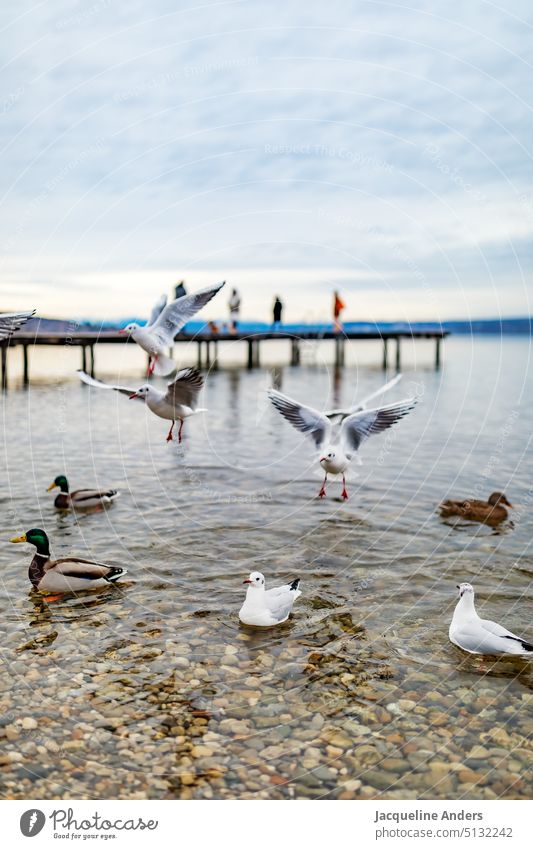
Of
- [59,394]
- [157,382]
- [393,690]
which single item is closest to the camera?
[393,690]

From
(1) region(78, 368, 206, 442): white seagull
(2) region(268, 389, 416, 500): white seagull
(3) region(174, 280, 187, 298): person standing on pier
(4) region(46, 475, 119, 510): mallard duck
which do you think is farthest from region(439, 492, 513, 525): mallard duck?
(1) region(78, 368, 206, 442): white seagull

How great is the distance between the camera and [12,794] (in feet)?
22.4

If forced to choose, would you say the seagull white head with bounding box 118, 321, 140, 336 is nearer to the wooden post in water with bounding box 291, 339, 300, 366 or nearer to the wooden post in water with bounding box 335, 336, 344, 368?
the wooden post in water with bounding box 291, 339, 300, 366

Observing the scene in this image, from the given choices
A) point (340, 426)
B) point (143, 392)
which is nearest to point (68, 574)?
point (143, 392)

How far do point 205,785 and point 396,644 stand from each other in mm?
3600

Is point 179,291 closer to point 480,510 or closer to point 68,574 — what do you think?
point 68,574

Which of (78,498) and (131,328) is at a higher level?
(131,328)

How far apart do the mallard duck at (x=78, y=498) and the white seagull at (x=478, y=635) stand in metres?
8.38

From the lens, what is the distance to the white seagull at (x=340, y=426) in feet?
38.1

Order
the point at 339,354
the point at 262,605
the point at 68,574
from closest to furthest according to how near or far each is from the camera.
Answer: the point at 262,605, the point at 68,574, the point at 339,354

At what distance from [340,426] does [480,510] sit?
477 cm

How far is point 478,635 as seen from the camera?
9.35m
